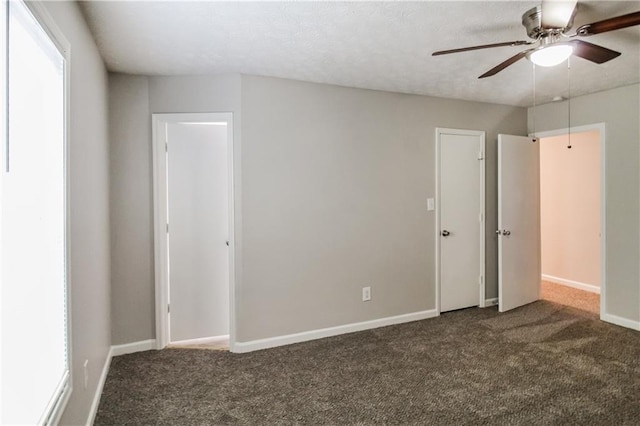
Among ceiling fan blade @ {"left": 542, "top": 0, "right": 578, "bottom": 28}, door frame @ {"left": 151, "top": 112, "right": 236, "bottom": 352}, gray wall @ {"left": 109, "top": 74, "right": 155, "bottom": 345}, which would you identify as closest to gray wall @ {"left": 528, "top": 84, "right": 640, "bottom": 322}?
ceiling fan blade @ {"left": 542, "top": 0, "right": 578, "bottom": 28}

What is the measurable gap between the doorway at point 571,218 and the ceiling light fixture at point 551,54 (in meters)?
2.76

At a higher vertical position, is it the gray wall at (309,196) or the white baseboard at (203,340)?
the gray wall at (309,196)

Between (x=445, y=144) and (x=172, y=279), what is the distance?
3.06 metres

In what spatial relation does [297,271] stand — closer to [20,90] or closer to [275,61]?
[275,61]

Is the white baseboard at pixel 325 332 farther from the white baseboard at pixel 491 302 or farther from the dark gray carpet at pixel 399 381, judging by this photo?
the white baseboard at pixel 491 302

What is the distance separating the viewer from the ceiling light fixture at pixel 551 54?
1.85m

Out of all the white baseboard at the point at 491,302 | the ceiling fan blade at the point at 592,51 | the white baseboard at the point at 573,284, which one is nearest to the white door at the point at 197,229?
the ceiling fan blade at the point at 592,51

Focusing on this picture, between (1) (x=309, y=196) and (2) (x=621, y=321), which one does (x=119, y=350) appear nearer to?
(1) (x=309, y=196)

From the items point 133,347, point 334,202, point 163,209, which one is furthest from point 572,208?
point 133,347

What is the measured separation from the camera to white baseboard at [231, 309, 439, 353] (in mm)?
3113

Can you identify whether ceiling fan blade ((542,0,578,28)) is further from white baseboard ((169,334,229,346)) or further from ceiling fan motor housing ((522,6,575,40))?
white baseboard ((169,334,229,346))

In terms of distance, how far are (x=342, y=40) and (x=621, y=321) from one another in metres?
3.81

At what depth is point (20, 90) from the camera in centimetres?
128

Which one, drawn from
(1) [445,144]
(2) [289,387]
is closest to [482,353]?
(2) [289,387]
